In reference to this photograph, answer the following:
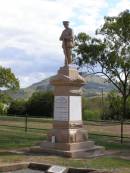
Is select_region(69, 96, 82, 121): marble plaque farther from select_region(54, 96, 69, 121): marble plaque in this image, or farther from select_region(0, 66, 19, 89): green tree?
select_region(0, 66, 19, 89): green tree

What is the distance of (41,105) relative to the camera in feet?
164

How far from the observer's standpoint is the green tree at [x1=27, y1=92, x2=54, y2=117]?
4959cm

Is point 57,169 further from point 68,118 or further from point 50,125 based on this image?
point 50,125

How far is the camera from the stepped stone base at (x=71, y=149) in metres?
16.5

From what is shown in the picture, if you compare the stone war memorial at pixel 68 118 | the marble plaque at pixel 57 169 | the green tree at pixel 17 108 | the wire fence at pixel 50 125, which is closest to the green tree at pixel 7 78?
the green tree at pixel 17 108

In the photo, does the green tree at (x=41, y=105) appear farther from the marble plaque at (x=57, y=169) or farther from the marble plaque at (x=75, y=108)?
the marble plaque at (x=57, y=169)

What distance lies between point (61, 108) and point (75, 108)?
0.50m

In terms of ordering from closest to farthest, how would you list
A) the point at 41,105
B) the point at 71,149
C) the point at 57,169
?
the point at 57,169, the point at 71,149, the point at 41,105

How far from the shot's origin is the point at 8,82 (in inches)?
2057

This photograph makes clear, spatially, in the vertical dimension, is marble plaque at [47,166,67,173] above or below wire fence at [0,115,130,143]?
below

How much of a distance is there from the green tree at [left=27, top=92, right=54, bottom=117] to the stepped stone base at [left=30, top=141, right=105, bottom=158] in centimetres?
3171

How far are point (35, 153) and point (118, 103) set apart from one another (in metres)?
31.8

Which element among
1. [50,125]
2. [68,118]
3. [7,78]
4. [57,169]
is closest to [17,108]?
[7,78]

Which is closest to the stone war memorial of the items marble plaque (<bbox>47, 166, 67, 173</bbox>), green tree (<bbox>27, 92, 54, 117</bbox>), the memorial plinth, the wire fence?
the memorial plinth
